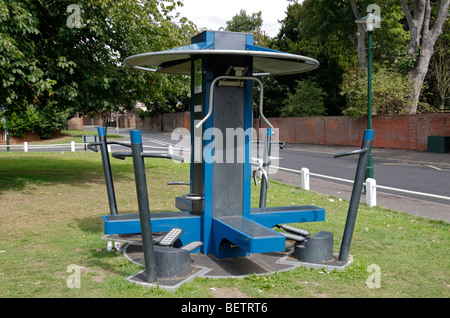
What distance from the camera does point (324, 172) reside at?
1681cm

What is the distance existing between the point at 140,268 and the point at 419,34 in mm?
27325

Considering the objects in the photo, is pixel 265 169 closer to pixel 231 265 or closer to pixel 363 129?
pixel 231 265

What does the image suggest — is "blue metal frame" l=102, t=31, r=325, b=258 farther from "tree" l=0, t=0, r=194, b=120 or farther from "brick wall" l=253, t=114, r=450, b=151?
"brick wall" l=253, t=114, r=450, b=151

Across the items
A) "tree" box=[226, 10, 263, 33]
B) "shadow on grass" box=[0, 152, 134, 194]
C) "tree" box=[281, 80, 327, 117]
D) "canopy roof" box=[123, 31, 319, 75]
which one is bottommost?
"shadow on grass" box=[0, 152, 134, 194]

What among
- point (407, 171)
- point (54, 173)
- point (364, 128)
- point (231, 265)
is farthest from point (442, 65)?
point (231, 265)

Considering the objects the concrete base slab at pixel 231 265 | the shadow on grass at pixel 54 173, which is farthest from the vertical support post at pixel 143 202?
the shadow on grass at pixel 54 173

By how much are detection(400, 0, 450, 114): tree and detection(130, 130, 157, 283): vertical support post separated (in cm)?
2668

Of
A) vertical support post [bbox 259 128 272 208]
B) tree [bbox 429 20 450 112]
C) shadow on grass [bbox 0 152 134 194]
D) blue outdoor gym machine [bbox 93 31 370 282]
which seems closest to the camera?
blue outdoor gym machine [bbox 93 31 370 282]

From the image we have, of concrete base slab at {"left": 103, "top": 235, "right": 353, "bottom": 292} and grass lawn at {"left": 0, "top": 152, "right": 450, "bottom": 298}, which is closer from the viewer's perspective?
grass lawn at {"left": 0, "top": 152, "right": 450, "bottom": 298}

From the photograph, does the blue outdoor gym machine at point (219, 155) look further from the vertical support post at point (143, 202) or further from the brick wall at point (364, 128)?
the brick wall at point (364, 128)

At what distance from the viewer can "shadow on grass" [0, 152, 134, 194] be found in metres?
12.4

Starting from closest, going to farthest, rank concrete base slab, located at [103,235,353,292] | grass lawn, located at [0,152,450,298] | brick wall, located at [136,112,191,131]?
grass lawn, located at [0,152,450,298], concrete base slab, located at [103,235,353,292], brick wall, located at [136,112,191,131]

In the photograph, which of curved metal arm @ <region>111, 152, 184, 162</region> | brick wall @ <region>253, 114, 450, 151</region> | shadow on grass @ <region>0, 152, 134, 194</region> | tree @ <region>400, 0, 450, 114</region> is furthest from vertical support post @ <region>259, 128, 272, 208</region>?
tree @ <region>400, 0, 450, 114</region>
